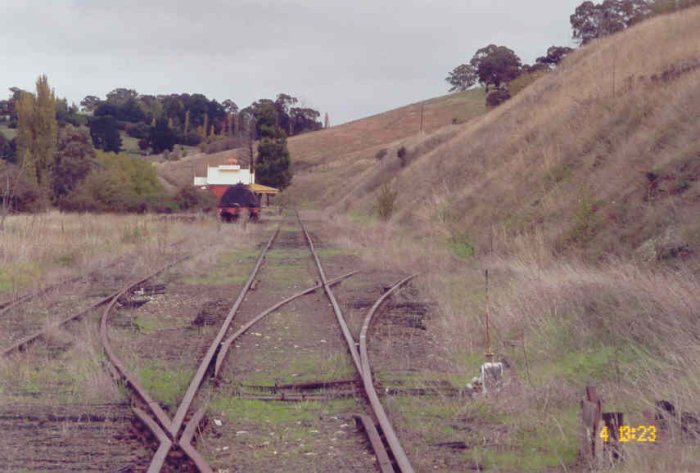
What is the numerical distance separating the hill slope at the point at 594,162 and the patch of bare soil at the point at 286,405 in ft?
17.2

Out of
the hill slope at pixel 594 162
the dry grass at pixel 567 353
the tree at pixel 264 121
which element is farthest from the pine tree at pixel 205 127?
the dry grass at pixel 567 353

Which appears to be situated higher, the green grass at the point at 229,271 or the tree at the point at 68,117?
the tree at the point at 68,117

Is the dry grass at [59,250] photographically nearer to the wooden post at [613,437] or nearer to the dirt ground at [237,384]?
the dirt ground at [237,384]

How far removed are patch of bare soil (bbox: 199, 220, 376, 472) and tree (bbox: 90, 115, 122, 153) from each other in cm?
12270

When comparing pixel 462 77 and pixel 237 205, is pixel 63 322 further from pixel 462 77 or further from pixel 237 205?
pixel 462 77

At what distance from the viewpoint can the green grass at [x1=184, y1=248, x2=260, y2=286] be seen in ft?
57.9

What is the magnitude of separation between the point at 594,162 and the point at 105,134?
120618 mm

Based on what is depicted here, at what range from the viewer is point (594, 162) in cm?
1998

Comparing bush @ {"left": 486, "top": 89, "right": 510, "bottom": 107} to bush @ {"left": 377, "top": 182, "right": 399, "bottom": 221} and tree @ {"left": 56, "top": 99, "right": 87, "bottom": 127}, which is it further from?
tree @ {"left": 56, "top": 99, "right": 87, "bottom": 127}

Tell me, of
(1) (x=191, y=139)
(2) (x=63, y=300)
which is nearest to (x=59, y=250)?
(2) (x=63, y=300)

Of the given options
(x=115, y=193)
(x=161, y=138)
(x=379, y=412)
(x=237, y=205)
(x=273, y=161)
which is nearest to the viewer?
(x=379, y=412)

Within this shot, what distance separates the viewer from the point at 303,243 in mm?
29484

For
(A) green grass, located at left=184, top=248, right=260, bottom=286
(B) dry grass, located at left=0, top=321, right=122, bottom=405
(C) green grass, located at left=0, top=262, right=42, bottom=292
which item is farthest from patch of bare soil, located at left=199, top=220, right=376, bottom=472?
(C) green grass, located at left=0, top=262, right=42, bottom=292

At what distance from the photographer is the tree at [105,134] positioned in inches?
5094
